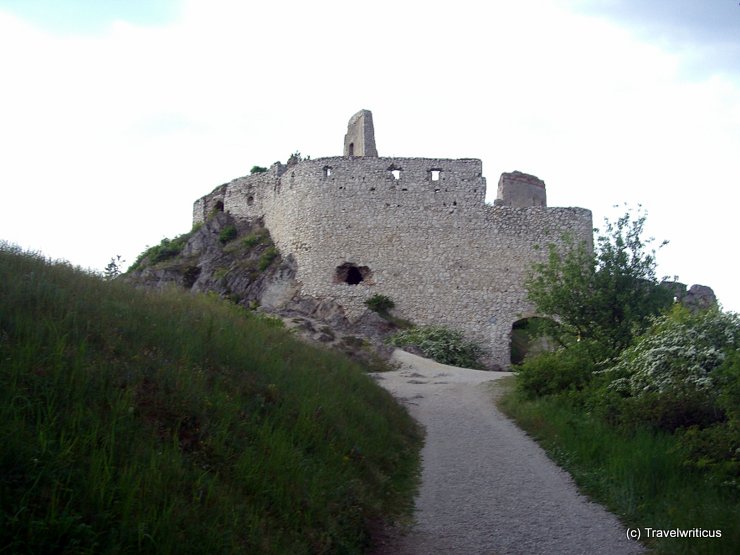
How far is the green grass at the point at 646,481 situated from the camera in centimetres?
596

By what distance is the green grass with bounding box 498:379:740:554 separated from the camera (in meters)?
5.96

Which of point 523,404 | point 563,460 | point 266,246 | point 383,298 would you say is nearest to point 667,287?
point 523,404

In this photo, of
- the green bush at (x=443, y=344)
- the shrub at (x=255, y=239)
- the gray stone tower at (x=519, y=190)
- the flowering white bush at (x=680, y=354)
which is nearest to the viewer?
the flowering white bush at (x=680, y=354)

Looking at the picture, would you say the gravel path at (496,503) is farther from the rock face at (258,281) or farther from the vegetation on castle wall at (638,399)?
the rock face at (258,281)

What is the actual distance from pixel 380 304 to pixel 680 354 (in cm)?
1931

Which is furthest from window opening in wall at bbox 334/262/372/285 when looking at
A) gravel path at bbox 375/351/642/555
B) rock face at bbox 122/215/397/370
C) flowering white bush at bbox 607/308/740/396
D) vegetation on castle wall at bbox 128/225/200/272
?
flowering white bush at bbox 607/308/740/396

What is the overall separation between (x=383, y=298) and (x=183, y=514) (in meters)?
25.1

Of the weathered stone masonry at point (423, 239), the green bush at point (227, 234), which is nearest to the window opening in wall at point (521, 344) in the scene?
the weathered stone masonry at point (423, 239)

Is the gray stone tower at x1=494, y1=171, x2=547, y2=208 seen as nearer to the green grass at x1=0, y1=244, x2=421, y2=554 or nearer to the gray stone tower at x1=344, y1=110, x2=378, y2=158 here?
the gray stone tower at x1=344, y1=110, x2=378, y2=158

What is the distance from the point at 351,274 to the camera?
31219mm

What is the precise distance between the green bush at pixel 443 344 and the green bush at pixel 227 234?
12.0m

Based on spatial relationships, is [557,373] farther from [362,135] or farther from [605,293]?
[362,135]

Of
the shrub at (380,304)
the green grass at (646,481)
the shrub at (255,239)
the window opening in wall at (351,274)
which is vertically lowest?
the green grass at (646,481)

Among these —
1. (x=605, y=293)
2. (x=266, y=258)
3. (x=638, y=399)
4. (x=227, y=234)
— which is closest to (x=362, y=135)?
(x=266, y=258)
